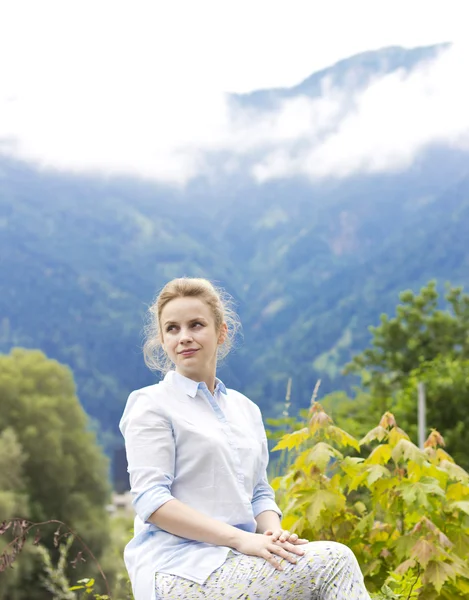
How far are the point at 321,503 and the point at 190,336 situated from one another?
30.2 inches

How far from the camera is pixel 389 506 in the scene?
219 centimetres

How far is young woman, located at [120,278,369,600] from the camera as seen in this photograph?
4.33 feet

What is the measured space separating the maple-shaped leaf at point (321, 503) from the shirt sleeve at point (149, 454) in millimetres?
740

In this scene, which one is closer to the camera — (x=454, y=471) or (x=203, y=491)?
(x=203, y=491)

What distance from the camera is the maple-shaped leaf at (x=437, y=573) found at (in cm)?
198

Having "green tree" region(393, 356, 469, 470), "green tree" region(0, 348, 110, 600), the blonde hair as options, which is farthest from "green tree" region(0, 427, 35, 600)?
the blonde hair

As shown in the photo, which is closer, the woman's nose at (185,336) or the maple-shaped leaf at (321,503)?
the woman's nose at (185,336)

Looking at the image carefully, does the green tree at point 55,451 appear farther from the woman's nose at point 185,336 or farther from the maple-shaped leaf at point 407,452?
the woman's nose at point 185,336

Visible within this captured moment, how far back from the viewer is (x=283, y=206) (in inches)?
1432

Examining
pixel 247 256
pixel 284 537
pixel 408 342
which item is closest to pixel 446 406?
pixel 408 342

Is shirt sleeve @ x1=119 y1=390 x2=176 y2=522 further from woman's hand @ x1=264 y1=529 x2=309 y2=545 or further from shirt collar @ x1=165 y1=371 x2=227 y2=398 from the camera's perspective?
woman's hand @ x1=264 y1=529 x2=309 y2=545

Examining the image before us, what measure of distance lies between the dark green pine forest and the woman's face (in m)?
24.4

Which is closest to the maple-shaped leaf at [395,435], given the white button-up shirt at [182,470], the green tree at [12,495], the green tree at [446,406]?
the white button-up shirt at [182,470]

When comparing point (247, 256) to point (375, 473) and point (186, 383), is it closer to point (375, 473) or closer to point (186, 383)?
point (375, 473)
